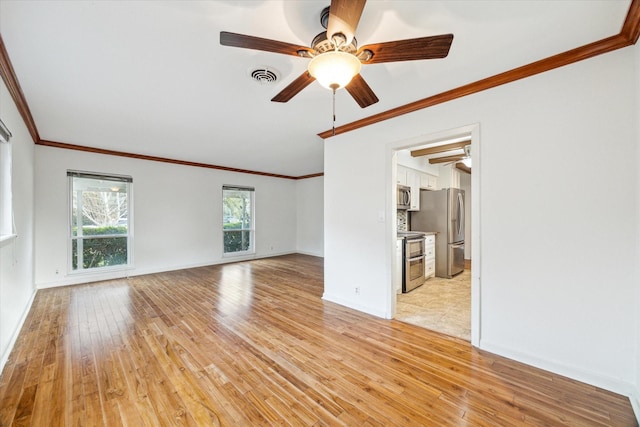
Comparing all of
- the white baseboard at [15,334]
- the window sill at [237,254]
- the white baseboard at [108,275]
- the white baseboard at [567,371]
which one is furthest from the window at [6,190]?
the white baseboard at [567,371]

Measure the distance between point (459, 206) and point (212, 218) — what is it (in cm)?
573

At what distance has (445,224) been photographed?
518 centimetres

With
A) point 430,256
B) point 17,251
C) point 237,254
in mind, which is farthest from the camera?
point 237,254

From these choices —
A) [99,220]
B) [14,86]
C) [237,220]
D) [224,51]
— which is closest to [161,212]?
[99,220]

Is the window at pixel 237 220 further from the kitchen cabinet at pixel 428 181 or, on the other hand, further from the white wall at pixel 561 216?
the white wall at pixel 561 216

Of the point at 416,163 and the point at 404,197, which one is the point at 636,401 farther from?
the point at 416,163

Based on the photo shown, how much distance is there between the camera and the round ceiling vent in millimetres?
2215

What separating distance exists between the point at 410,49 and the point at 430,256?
13.9 ft

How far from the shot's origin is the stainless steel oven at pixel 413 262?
166 inches

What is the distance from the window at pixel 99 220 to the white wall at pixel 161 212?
0.46 feet

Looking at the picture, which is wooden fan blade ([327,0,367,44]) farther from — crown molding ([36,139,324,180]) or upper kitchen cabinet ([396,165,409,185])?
crown molding ([36,139,324,180])

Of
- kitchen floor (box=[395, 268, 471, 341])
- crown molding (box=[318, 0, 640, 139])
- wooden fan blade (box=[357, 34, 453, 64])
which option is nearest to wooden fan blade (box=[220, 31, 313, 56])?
wooden fan blade (box=[357, 34, 453, 64])

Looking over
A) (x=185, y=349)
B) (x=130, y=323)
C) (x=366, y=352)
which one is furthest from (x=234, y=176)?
(x=366, y=352)

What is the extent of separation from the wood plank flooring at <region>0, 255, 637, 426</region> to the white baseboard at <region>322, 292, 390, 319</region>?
4.1 inches
